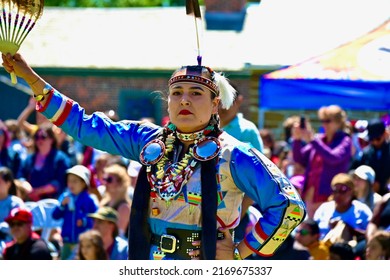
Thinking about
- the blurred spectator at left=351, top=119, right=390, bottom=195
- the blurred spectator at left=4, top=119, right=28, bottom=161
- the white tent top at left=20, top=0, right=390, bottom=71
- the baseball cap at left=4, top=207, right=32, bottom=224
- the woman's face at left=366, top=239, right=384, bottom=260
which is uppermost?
the white tent top at left=20, top=0, right=390, bottom=71

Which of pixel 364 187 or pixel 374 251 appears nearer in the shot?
pixel 374 251

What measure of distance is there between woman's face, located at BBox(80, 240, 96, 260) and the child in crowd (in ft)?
3.45

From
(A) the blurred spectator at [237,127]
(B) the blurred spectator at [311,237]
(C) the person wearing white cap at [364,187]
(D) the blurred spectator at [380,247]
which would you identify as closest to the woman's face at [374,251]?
(D) the blurred spectator at [380,247]

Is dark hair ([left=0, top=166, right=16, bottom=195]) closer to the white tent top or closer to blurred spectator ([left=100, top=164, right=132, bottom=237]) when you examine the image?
blurred spectator ([left=100, top=164, right=132, bottom=237])

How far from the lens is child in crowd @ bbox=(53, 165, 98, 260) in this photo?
993 cm

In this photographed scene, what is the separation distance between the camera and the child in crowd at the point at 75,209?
32.6 feet

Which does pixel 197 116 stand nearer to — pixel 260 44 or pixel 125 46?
pixel 260 44

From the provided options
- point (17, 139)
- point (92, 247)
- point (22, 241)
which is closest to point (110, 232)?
point (92, 247)

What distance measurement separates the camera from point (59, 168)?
1190 centimetres

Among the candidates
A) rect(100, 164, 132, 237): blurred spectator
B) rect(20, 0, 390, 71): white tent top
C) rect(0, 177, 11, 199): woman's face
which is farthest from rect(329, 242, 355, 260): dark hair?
rect(20, 0, 390, 71): white tent top

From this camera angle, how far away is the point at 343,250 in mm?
8289

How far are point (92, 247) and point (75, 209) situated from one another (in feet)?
5.19

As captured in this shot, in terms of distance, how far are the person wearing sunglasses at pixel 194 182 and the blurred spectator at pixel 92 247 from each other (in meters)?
3.31

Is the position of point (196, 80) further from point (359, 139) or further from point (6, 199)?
point (359, 139)
